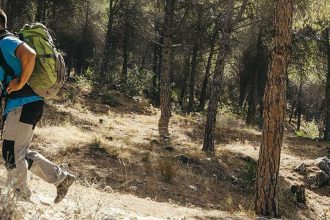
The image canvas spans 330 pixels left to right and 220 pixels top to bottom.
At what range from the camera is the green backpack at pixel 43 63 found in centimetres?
414

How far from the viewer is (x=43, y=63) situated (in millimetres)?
4133

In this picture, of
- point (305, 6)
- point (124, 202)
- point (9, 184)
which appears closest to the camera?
point (9, 184)

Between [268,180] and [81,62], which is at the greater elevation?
[81,62]

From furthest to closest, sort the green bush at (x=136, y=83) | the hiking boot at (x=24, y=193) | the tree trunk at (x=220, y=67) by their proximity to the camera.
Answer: the green bush at (x=136, y=83) < the tree trunk at (x=220, y=67) < the hiking boot at (x=24, y=193)

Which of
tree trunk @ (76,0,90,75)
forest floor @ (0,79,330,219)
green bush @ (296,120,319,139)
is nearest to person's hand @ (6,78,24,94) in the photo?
forest floor @ (0,79,330,219)

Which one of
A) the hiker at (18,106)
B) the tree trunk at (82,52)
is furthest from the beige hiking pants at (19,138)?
the tree trunk at (82,52)

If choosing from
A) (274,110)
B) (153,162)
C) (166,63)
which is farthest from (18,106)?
(166,63)

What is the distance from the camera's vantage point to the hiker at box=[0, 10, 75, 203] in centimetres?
386

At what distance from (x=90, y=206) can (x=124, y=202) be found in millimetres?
2551

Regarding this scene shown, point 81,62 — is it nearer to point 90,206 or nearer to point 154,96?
point 154,96

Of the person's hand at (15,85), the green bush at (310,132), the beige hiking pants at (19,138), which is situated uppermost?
the person's hand at (15,85)

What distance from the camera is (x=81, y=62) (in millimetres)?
38094

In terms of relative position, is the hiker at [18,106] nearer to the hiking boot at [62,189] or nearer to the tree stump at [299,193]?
the hiking boot at [62,189]

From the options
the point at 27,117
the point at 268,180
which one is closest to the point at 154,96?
the point at 268,180
